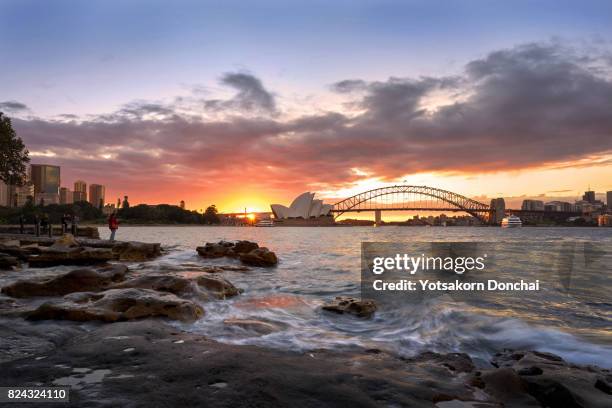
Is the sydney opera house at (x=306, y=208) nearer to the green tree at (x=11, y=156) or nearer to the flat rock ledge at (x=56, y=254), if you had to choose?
the green tree at (x=11, y=156)

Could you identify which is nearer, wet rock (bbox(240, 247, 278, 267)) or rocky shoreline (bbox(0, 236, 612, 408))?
rocky shoreline (bbox(0, 236, 612, 408))

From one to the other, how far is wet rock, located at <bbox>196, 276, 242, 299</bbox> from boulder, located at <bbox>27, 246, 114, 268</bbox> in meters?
7.76

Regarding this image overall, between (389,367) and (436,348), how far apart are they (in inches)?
74.0

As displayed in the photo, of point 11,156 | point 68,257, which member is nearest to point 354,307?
point 68,257

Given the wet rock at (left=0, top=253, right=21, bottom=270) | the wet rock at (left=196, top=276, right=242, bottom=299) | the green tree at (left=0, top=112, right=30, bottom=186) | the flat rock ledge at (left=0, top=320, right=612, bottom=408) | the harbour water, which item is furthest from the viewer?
the green tree at (left=0, top=112, right=30, bottom=186)

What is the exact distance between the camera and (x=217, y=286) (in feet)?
33.6

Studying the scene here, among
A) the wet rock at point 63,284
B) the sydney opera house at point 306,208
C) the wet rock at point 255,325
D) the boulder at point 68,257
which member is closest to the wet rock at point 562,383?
the wet rock at point 255,325

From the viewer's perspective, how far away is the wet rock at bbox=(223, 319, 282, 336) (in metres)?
6.43

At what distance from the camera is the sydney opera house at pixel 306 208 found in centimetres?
13350

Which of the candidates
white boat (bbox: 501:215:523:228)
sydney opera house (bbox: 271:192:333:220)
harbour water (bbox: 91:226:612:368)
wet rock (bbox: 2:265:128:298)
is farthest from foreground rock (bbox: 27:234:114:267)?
white boat (bbox: 501:215:523:228)

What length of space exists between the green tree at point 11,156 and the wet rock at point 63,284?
77.4 feet

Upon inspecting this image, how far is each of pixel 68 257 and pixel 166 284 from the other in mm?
8695

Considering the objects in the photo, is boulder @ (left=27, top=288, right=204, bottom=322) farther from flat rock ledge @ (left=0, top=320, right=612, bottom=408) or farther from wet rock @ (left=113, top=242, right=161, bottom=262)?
wet rock @ (left=113, top=242, right=161, bottom=262)

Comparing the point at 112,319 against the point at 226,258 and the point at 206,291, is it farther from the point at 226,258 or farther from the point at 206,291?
the point at 226,258
